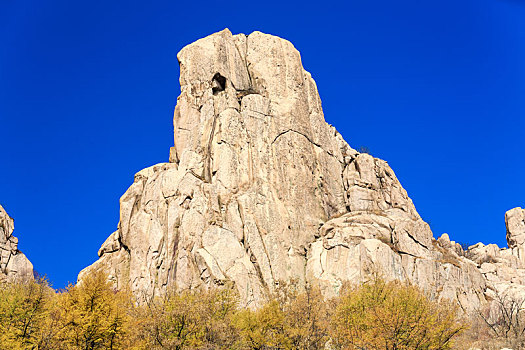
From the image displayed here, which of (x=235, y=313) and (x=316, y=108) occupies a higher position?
(x=316, y=108)

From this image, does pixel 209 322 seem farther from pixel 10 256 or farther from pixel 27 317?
pixel 10 256

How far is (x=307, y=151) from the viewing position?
8988cm

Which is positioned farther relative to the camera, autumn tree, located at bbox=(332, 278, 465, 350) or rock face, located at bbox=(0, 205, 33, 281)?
rock face, located at bbox=(0, 205, 33, 281)

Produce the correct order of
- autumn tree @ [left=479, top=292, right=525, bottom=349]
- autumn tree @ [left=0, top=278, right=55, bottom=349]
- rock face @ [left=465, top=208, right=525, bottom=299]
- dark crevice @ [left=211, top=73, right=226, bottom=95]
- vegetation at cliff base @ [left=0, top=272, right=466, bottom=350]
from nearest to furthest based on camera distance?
autumn tree @ [left=0, top=278, right=55, bottom=349] < vegetation at cliff base @ [left=0, top=272, right=466, bottom=350] < autumn tree @ [left=479, top=292, right=525, bottom=349] < rock face @ [left=465, top=208, right=525, bottom=299] < dark crevice @ [left=211, top=73, right=226, bottom=95]

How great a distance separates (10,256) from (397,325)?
65.3m

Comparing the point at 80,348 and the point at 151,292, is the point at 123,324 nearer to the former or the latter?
the point at 80,348

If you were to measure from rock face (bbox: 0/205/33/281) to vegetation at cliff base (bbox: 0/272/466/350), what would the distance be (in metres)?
31.4

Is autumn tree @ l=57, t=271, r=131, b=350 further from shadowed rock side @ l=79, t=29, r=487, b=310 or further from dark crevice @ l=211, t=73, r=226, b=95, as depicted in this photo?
dark crevice @ l=211, t=73, r=226, b=95

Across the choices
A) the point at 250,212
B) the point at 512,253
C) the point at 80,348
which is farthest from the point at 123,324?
the point at 512,253

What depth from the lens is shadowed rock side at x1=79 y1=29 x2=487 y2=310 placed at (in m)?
75.3

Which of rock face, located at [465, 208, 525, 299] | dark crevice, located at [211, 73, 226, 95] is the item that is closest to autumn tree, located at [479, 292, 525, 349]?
rock face, located at [465, 208, 525, 299]

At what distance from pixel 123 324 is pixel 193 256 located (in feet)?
92.4

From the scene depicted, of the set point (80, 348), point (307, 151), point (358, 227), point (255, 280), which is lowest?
point (80, 348)

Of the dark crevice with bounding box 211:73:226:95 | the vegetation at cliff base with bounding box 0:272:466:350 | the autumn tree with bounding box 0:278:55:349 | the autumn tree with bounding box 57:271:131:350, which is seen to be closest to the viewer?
the autumn tree with bounding box 0:278:55:349
